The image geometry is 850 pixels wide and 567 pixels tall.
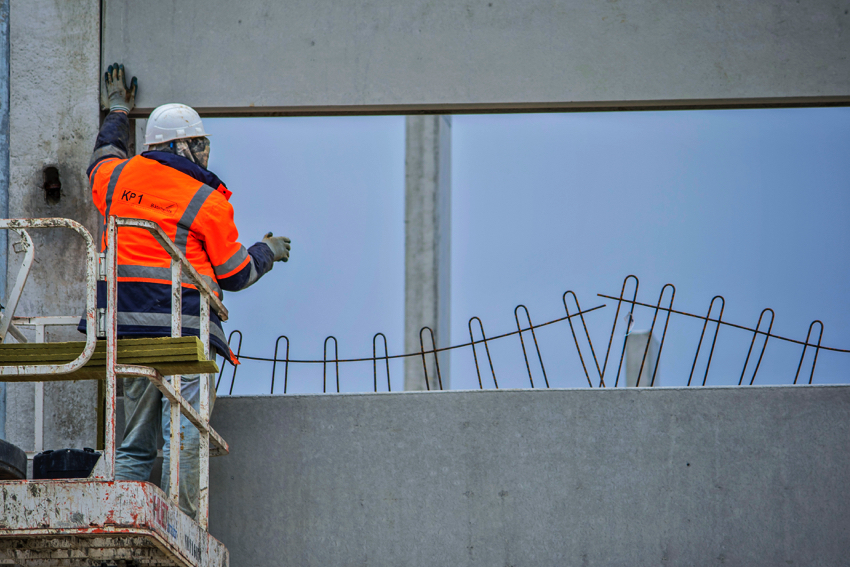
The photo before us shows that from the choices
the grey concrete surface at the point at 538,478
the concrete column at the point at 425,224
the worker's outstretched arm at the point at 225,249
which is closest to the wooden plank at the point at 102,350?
the worker's outstretched arm at the point at 225,249

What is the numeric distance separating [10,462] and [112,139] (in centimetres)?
234

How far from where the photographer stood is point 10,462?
4484 millimetres

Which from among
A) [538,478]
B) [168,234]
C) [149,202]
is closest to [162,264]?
[168,234]

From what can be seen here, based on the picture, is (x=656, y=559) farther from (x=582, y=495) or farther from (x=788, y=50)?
(x=788, y=50)

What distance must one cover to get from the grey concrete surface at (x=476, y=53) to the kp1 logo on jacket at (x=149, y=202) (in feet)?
5.63

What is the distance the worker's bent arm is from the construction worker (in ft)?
2.01

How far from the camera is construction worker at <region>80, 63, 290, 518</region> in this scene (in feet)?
16.7

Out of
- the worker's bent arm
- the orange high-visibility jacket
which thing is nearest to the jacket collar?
the orange high-visibility jacket

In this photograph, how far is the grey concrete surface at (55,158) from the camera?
6.37 meters

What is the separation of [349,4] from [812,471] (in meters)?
4.00

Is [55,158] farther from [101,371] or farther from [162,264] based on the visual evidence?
[101,371]

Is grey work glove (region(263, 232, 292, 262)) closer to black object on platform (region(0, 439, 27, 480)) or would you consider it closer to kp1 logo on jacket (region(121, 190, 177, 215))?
kp1 logo on jacket (region(121, 190, 177, 215))

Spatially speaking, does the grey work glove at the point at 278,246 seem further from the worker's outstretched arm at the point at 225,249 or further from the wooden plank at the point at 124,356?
the wooden plank at the point at 124,356

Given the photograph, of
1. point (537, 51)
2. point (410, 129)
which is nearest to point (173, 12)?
point (537, 51)
